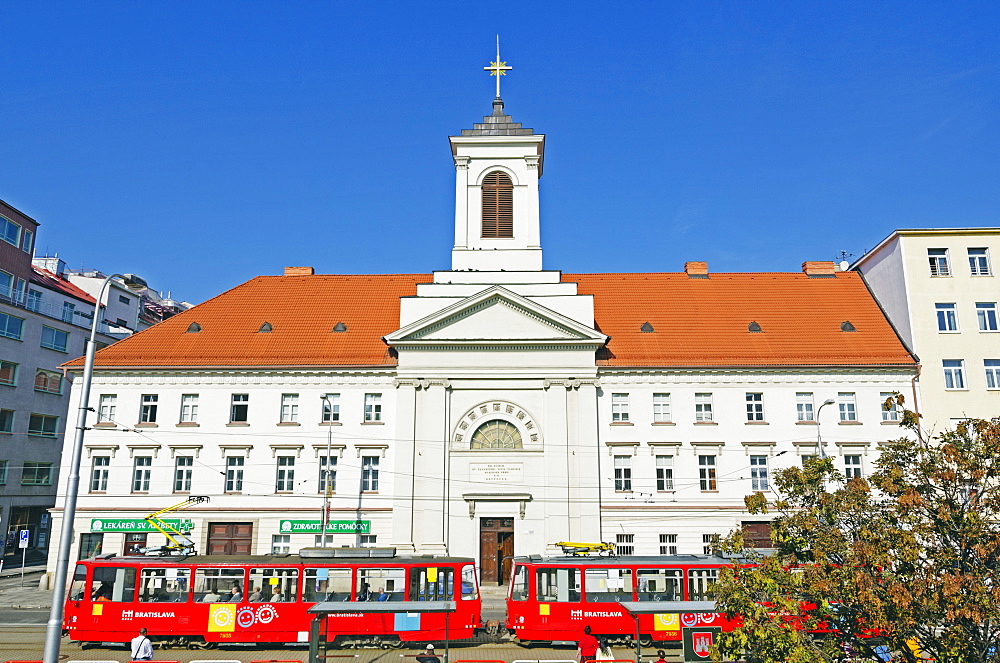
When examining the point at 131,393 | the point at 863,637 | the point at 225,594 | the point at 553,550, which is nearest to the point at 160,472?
the point at 131,393

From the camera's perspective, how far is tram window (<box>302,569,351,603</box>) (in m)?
25.5

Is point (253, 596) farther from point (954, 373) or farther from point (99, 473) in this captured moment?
point (954, 373)

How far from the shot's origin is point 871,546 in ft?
44.2

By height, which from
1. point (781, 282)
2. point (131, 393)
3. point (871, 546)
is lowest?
point (871, 546)

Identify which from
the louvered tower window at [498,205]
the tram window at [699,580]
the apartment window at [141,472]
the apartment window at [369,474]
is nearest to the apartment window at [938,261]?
the louvered tower window at [498,205]

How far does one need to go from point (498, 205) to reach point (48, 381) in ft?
110

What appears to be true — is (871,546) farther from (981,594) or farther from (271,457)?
(271,457)

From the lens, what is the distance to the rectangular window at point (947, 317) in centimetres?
4059

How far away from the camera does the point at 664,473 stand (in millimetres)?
39125

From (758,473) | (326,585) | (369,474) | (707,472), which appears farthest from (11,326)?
(758,473)

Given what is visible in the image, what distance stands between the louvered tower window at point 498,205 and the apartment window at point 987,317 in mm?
25325

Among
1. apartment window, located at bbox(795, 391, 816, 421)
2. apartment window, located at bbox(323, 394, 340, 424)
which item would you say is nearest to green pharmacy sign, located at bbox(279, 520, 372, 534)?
apartment window, located at bbox(323, 394, 340, 424)

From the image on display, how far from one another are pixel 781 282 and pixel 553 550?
22501 mm

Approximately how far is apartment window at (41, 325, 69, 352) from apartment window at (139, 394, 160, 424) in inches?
681
